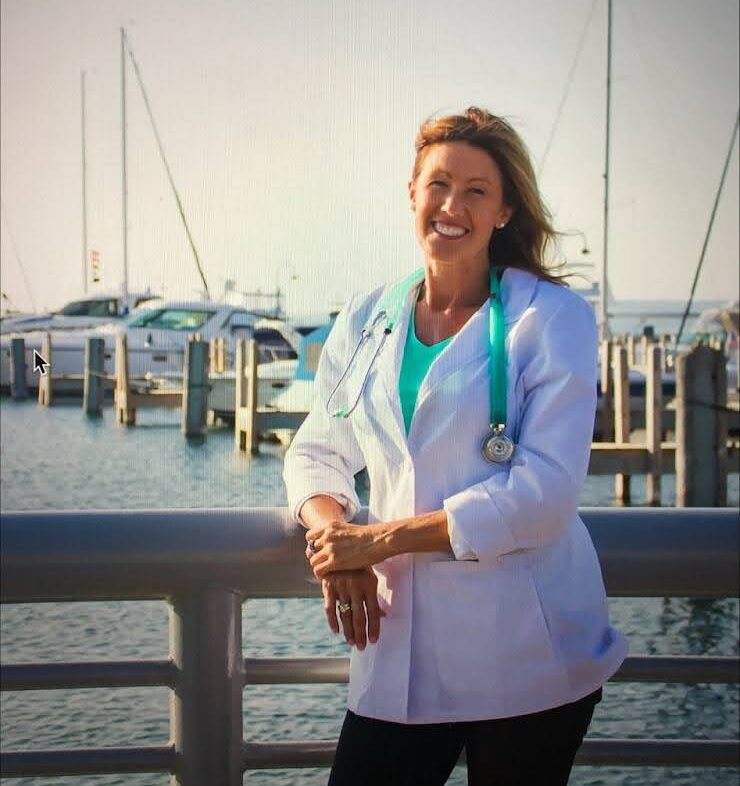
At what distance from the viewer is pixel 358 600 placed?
1.97m

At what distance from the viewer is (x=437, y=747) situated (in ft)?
6.42

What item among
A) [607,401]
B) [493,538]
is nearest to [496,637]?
[493,538]

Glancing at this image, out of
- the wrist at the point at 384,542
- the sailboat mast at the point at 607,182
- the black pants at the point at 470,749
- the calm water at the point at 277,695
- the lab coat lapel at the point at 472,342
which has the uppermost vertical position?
the sailboat mast at the point at 607,182

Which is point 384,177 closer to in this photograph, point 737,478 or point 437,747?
point 437,747

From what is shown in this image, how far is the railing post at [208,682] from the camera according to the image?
7.32ft

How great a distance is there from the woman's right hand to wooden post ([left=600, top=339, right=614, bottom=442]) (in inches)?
619

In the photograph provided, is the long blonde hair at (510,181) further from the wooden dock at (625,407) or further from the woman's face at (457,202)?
the wooden dock at (625,407)

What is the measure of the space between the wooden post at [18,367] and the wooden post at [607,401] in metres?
18.4

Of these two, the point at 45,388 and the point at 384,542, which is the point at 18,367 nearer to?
the point at 45,388

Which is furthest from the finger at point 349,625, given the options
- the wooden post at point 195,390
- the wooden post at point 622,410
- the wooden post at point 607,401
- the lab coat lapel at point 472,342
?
the wooden post at point 195,390

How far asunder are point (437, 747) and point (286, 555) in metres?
Result: 0.44

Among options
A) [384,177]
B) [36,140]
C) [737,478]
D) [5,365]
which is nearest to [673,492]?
[737,478]

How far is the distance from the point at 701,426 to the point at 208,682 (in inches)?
415

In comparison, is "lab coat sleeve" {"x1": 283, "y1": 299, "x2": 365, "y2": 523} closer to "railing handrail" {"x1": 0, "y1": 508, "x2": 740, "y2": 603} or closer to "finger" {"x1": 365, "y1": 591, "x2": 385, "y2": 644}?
"railing handrail" {"x1": 0, "y1": 508, "x2": 740, "y2": 603}
